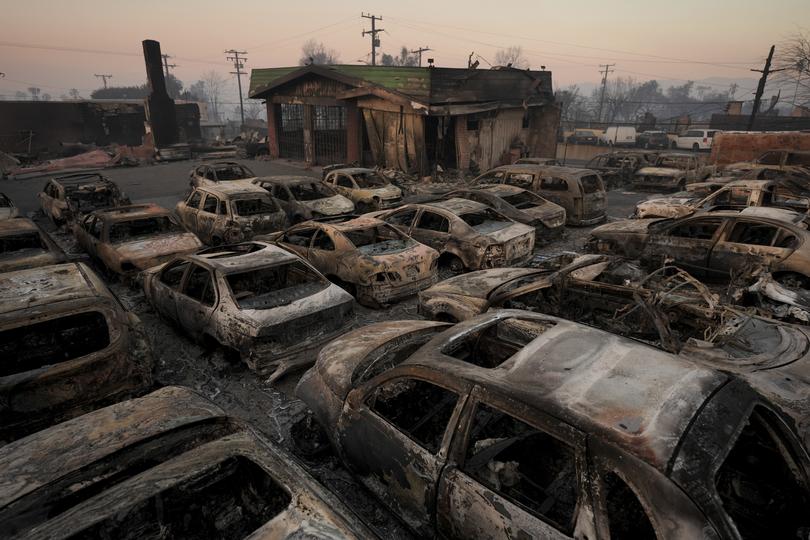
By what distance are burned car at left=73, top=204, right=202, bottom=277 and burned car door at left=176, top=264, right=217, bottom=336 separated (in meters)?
2.31

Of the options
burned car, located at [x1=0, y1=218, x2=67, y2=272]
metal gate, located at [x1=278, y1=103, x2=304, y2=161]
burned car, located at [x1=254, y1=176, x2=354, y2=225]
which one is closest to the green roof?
metal gate, located at [x1=278, y1=103, x2=304, y2=161]

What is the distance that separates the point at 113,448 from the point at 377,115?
67.3 feet

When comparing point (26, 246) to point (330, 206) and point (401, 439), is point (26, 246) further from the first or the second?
point (401, 439)

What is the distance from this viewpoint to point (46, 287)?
15.8 ft

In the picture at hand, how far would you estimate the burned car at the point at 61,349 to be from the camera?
390cm

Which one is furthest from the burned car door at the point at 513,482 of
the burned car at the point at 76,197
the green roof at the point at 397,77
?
the green roof at the point at 397,77

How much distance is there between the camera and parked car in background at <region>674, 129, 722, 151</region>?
3453cm

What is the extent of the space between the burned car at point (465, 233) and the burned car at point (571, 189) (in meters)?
3.84

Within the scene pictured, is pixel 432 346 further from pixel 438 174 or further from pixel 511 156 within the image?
pixel 511 156

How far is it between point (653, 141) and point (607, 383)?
138ft

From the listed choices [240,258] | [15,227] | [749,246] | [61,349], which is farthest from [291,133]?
[749,246]

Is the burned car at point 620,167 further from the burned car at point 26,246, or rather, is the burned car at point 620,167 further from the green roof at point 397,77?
the burned car at point 26,246

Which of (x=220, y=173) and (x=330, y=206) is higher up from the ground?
(x=220, y=173)

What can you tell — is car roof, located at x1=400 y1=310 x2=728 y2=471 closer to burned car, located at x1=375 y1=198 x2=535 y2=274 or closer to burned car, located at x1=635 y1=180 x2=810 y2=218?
burned car, located at x1=375 y1=198 x2=535 y2=274
